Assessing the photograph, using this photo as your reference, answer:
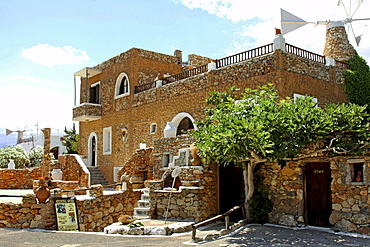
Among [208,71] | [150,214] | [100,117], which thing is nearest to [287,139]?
[150,214]

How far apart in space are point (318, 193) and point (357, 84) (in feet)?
30.3

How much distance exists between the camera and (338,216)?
9.25 meters

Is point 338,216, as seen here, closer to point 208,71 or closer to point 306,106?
point 306,106

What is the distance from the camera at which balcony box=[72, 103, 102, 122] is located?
24.2m

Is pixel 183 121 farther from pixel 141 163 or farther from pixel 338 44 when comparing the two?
pixel 338 44

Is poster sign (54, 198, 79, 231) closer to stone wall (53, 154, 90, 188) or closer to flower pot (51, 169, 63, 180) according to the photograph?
stone wall (53, 154, 90, 188)

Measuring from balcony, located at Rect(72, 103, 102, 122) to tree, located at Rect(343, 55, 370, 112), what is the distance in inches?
594

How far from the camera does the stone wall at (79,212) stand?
1237 centimetres

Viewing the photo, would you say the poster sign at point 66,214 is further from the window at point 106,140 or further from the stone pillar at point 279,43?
the window at point 106,140

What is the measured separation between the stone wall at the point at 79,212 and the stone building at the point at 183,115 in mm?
2012

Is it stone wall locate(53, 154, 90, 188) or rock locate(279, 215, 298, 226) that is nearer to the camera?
rock locate(279, 215, 298, 226)

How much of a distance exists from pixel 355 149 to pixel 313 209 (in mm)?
2225

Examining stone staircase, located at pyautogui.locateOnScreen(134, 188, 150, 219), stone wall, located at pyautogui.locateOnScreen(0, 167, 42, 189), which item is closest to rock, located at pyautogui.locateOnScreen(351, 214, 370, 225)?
stone staircase, located at pyautogui.locateOnScreen(134, 188, 150, 219)

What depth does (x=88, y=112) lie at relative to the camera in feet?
79.5
